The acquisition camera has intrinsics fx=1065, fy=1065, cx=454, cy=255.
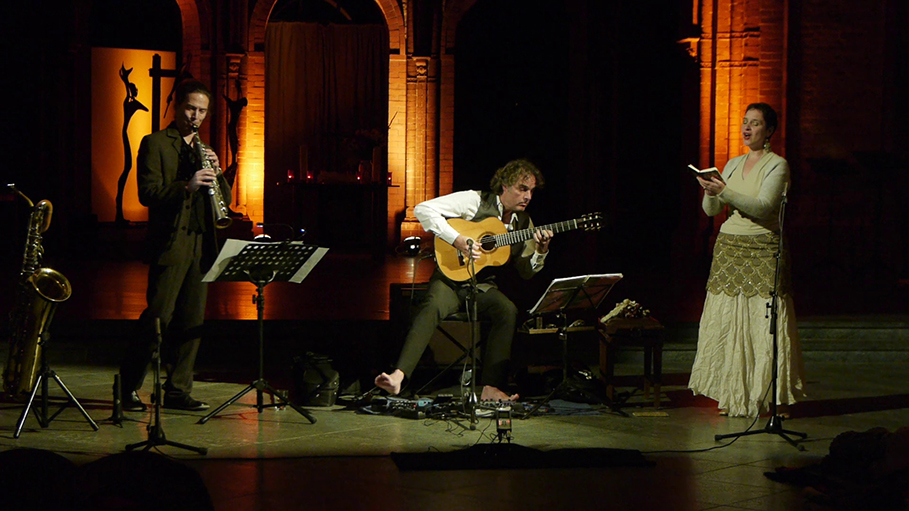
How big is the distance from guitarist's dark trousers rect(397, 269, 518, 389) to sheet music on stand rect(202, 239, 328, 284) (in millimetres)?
860

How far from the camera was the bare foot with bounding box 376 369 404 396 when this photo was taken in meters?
6.29

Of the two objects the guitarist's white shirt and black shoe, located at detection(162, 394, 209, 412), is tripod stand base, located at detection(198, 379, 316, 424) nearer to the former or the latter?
black shoe, located at detection(162, 394, 209, 412)

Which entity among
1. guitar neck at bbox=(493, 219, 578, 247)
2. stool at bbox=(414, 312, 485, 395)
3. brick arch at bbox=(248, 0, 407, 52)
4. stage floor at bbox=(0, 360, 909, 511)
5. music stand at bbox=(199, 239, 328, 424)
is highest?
brick arch at bbox=(248, 0, 407, 52)

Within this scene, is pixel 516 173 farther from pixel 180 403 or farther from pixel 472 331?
pixel 180 403

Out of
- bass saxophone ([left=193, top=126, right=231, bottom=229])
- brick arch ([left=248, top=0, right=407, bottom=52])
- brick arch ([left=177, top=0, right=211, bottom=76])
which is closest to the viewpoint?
bass saxophone ([left=193, top=126, right=231, bottom=229])

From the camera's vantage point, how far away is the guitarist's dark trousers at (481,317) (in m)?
6.52

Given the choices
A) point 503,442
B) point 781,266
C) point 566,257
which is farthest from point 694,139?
point 503,442

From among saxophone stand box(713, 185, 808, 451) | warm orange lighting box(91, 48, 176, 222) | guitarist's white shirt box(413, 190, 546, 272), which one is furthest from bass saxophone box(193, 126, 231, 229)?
warm orange lighting box(91, 48, 176, 222)

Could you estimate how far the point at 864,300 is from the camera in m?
10.5

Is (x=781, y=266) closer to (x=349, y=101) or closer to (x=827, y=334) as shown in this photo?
(x=827, y=334)

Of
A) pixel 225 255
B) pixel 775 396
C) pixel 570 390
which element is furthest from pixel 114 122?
pixel 775 396

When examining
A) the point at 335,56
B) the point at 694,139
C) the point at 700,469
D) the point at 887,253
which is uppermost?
the point at 335,56

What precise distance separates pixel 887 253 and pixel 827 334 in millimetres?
4989

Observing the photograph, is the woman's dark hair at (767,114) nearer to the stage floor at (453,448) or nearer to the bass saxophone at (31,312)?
the stage floor at (453,448)
